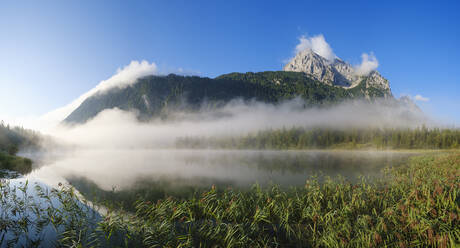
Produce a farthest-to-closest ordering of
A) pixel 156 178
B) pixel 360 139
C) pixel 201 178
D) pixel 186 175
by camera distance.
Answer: pixel 360 139 < pixel 186 175 < pixel 156 178 < pixel 201 178

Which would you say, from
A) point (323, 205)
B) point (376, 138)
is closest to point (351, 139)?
point (376, 138)

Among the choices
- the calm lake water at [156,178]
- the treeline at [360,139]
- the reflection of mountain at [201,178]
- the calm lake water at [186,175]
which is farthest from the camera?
the treeline at [360,139]

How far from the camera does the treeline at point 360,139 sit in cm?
14475

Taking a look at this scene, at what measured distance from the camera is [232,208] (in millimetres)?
11359

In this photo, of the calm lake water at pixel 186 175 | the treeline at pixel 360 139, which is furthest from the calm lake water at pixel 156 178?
the treeline at pixel 360 139

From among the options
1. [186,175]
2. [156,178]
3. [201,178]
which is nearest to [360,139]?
[186,175]

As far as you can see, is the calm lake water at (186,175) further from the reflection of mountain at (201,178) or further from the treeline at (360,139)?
the treeline at (360,139)

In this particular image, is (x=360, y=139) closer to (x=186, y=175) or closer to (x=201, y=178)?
(x=186, y=175)

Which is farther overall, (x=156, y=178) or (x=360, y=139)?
(x=360, y=139)

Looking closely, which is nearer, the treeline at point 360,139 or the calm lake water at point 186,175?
the calm lake water at point 186,175

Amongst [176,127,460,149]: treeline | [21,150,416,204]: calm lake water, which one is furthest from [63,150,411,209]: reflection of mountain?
[176,127,460,149]: treeline

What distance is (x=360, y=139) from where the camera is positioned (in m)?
177

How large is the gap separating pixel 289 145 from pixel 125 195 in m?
170

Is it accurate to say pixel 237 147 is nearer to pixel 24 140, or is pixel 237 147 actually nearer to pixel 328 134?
pixel 328 134
